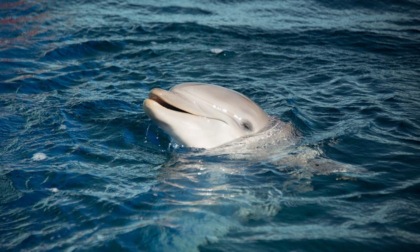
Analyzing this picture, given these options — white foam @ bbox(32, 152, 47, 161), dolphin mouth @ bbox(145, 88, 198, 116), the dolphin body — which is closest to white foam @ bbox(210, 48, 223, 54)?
the dolphin body

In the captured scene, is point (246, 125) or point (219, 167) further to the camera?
point (246, 125)

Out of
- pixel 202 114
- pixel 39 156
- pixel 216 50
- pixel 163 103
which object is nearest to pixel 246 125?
pixel 202 114

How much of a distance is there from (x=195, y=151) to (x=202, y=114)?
547 millimetres

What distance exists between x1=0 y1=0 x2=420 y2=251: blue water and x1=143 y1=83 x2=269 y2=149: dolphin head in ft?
1.22

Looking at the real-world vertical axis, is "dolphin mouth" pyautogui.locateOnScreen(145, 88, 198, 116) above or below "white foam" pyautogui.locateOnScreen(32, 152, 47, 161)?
above

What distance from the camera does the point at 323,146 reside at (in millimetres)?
7637

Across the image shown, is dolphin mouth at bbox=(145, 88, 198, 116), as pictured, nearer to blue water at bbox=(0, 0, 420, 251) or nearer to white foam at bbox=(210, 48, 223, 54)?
blue water at bbox=(0, 0, 420, 251)

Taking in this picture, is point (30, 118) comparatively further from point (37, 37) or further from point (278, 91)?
point (37, 37)

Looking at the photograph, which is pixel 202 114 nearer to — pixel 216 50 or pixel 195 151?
pixel 195 151

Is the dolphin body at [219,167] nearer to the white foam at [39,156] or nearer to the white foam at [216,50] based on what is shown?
the white foam at [39,156]

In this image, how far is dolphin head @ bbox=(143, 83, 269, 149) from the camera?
20.4 feet

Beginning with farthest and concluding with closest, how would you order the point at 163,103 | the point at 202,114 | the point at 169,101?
the point at 202,114
the point at 163,103
the point at 169,101

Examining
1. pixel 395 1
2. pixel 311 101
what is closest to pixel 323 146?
pixel 311 101

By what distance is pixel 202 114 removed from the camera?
6.48m
